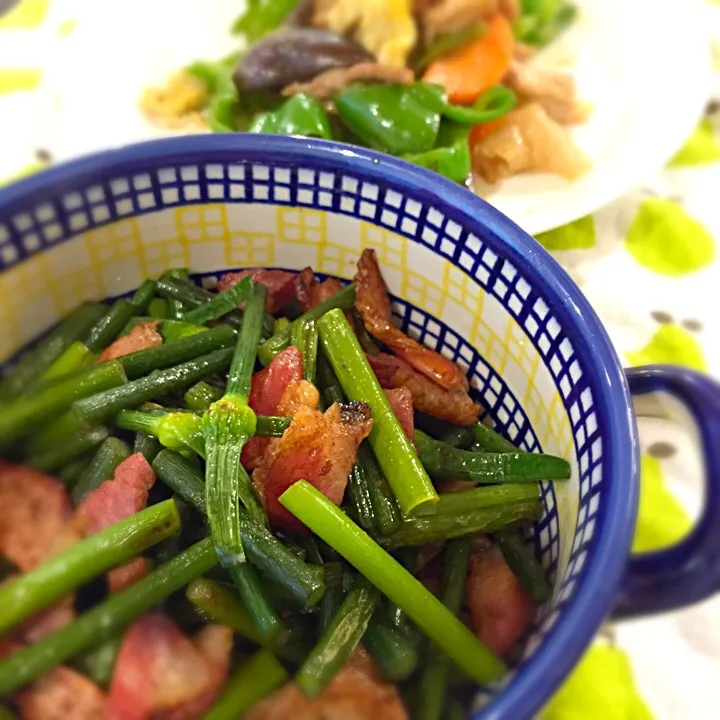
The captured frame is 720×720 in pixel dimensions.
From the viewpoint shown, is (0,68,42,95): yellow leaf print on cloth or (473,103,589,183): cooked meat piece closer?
(473,103,589,183): cooked meat piece

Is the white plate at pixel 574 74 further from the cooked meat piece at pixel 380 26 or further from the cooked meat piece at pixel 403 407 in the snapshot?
the cooked meat piece at pixel 403 407

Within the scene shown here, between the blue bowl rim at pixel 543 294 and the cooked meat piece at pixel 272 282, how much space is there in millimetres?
116

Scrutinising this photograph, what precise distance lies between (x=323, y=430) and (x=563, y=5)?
131cm

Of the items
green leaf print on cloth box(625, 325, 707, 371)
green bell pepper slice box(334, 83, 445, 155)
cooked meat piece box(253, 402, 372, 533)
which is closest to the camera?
cooked meat piece box(253, 402, 372, 533)

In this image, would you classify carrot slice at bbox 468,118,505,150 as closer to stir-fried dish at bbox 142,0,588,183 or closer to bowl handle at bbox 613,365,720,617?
stir-fried dish at bbox 142,0,588,183

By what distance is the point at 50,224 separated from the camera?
0.58 meters

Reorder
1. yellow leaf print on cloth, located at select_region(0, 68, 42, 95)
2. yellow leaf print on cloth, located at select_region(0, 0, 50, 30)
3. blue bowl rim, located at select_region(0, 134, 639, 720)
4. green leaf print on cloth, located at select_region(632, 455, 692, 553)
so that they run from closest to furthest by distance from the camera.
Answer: blue bowl rim, located at select_region(0, 134, 639, 720) < green leaf print on cloth, located at select_region(632, 455, 692, 553) < yellow leaf print on cloth, located at select_region(0, 68, 42, 95) < yellow leaf print on cloth, located at select_region(0, 0, 50, 30)

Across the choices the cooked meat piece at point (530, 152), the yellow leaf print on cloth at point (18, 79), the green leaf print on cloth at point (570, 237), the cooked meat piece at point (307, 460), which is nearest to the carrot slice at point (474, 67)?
the cooked meat piece at point (530, 152)

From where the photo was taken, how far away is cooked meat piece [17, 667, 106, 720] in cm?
42

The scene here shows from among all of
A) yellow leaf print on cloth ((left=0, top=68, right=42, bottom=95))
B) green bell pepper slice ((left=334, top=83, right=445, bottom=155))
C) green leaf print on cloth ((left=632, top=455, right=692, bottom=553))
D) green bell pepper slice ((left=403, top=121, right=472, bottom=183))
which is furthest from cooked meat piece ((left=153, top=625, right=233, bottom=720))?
yellow leaf print on cloth ((left=0, top=68, right=42, bottom=95))

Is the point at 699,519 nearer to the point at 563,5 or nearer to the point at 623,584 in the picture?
the point at 623,584

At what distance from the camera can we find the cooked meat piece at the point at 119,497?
0.49 metres

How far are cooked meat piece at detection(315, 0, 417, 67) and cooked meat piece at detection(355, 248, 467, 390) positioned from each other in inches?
30.4

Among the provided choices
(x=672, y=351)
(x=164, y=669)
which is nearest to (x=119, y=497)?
(x=164, y=669)
